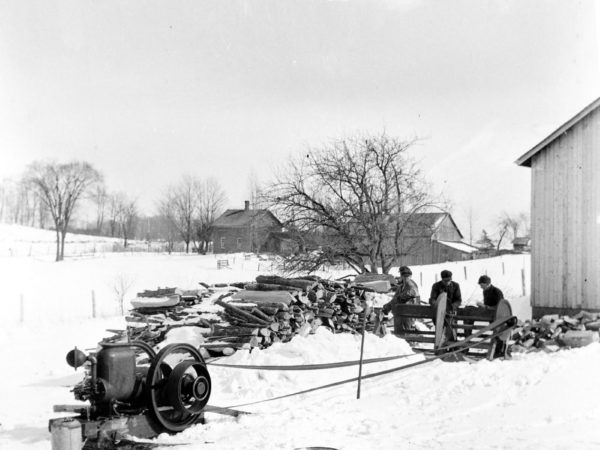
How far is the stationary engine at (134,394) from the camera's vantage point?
588 centimetres

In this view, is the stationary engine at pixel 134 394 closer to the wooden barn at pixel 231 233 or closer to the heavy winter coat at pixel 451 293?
the heavy winter coat at pixel 451 293

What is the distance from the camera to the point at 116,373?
6004 mm

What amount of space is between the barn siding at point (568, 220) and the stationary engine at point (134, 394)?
40.2 ft

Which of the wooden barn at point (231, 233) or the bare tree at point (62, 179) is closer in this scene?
the bare tree at point (62, 179)

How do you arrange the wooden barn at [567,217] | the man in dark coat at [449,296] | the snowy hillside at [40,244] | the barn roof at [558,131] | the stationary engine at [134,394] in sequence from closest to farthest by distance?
the stationary engine at [134,394] → the man in dark coat at [449,296] → the barn roof at [558,131] → the wooden barn at [567,217] → the snowy hillside at [40,244]

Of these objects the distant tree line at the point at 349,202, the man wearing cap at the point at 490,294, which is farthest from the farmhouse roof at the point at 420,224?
the man wearing cap at the point at 490,294

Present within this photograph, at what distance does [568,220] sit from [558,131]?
245 cm

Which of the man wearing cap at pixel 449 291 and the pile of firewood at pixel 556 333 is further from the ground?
the man wearing cap at pixel 449 291

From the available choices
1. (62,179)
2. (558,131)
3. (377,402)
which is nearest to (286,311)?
(377,402)

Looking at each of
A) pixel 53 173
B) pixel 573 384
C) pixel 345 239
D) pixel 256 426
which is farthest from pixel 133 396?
pixel 53 173

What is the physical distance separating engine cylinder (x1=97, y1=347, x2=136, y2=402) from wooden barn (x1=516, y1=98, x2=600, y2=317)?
13.2 metres

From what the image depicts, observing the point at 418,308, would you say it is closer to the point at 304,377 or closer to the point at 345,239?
the point at 304,377

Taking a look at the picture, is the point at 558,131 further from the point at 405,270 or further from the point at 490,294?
the point at 405,270

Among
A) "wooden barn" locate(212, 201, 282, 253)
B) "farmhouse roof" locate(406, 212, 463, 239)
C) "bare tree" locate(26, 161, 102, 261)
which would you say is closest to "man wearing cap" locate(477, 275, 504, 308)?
"farmhouse roof" locate(406, 212, 463, 239)
